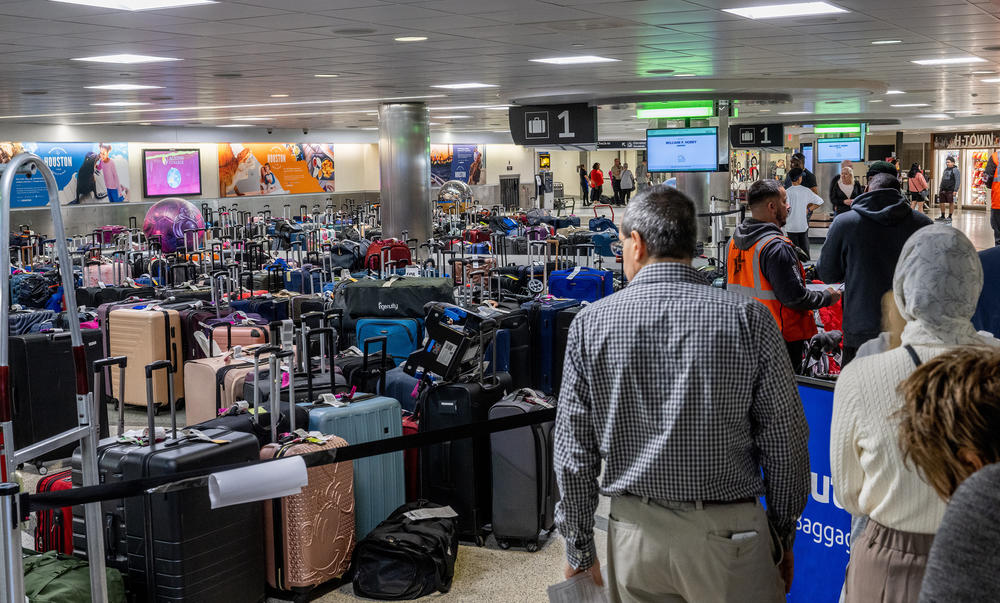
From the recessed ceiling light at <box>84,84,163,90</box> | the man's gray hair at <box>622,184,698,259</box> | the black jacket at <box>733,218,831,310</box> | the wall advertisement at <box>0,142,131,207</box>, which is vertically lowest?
the black jacket at <box>733,218,831,310</box>

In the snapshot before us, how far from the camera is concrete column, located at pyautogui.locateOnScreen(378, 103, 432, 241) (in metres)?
15.6

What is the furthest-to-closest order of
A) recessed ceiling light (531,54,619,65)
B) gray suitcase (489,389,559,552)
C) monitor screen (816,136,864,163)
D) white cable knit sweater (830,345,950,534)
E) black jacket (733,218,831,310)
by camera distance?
monitor screen (816,136,864,163) < recessed ceiling light (531,54,619,65) < black jacket (733,218,831,310) < gray suitcase (489,389,559,552) < white cable knit sweater (830,345,950,534)

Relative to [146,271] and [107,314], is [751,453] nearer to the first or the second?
[107,314]

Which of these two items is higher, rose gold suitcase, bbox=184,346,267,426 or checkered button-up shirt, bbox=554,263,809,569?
checkered button-up shirt, bbox=554,263,809,569

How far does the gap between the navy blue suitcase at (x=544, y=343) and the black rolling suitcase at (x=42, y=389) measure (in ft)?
10.3

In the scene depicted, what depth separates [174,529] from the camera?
395 centimetres

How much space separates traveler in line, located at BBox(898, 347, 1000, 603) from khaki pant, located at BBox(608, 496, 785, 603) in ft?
2.33

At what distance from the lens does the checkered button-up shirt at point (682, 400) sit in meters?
2.28

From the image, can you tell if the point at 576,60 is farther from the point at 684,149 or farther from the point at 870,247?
the point at 870,247

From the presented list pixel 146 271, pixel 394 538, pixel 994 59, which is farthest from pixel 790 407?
pixel 146 271

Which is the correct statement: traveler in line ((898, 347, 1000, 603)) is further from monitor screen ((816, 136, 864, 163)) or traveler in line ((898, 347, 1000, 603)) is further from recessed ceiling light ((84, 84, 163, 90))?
monitor screen ((816, 136, 864, 163))

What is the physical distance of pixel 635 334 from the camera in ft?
7.60

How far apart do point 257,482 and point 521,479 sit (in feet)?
6.25

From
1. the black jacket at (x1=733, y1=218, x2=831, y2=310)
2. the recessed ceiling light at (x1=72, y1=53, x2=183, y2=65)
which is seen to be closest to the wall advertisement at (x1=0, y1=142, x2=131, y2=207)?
the recessed ceiling light at (x1=72, y1=53, x2=183, y2=65)
